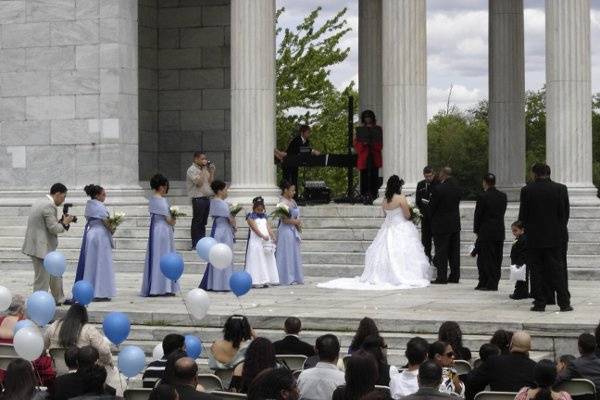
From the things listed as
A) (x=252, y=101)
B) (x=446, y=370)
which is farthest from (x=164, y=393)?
(x=252, y=101)

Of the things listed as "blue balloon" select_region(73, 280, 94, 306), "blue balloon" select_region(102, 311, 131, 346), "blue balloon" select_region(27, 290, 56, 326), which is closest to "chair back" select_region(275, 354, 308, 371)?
"blue balloon" select_region(102, 311, 131, 346)

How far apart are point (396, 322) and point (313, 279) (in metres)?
9.17

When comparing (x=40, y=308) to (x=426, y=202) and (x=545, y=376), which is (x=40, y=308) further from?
(x=426, y=202)

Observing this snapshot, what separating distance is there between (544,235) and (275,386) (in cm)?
1118

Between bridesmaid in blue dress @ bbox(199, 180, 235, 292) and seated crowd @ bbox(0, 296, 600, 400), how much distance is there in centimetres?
1008

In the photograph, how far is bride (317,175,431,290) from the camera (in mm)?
28703

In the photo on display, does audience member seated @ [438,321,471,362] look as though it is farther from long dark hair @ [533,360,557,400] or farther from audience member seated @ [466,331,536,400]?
long dark hair @ [533,360,557,400]

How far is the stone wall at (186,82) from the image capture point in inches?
1617

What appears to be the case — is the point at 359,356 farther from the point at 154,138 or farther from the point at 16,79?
the point at 154,138

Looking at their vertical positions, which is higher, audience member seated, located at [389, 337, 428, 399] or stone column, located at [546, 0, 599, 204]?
stone column, located at [546, 0, 599, 204]

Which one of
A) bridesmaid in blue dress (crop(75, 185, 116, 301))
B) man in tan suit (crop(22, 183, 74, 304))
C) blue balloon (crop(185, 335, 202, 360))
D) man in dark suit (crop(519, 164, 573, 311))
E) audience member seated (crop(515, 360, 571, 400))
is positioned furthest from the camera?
bridesmaid in blue dress (crop(75, 185, 116, 301))

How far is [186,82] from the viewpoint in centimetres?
4128

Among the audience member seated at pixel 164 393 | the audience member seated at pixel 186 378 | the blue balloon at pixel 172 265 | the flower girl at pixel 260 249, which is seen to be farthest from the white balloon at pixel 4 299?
the flower girl at pixel 260 249

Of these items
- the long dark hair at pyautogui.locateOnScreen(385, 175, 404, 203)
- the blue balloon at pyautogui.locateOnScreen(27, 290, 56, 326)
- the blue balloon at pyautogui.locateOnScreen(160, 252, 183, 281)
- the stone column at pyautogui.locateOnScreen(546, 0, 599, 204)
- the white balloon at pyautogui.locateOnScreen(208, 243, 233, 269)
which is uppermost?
the stone column at pyautogui.locateOnScreen(546, 0, 599, 204)
